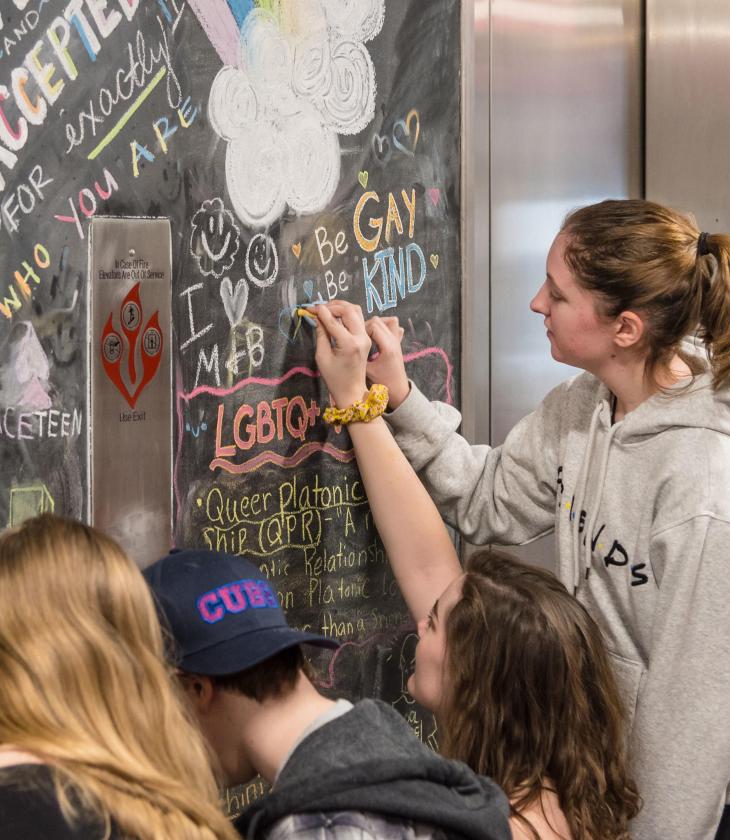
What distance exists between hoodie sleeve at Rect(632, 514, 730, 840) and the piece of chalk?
0.62m

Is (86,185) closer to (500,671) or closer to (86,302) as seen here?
(86,302)

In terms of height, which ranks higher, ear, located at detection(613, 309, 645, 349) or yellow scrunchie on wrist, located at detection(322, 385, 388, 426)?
ear, located at detection(613, 309, 645, 349)

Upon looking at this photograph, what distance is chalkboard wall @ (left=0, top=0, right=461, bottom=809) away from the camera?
1.41 metres

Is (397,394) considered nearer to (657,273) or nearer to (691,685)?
(657,273)

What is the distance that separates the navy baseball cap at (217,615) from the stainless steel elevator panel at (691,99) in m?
1.72

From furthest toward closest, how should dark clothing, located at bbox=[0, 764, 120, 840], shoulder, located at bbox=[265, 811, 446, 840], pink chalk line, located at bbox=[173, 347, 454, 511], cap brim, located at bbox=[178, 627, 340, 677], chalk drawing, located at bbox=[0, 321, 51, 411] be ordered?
pink chalk line, located at bbox=[173, 347, 454, 511] < chalk drawing, located at bbox=[0, 321, 51, 411] < cap brim, located at bbox=[178, 627, 340, 677] < shoulder, located at bbox=[265, 811, 446, 840] < dark clothing, located at bbox=[0, 764, 120, 840]

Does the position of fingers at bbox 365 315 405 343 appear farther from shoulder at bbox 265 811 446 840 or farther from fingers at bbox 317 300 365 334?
shoulder at bbox 265 811 446 840

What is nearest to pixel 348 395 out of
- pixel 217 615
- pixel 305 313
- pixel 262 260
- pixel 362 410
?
pixel 362 410

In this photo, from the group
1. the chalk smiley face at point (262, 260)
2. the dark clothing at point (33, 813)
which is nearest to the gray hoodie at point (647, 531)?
the chalk smiley face at point (262, 260)

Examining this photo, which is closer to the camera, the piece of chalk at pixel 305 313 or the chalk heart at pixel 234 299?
the chalk heart at pixel 234 299

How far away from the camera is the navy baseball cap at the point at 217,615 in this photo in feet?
4.05

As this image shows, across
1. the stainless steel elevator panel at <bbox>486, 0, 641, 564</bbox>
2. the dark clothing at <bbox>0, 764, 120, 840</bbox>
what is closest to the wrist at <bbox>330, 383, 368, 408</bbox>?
the stainless steel elevator panel at <bbox>486, 0, 641, 564</bbox>

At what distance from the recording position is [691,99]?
260cm

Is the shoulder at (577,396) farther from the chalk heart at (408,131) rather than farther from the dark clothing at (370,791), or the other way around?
the dark clothing at (370,791)
